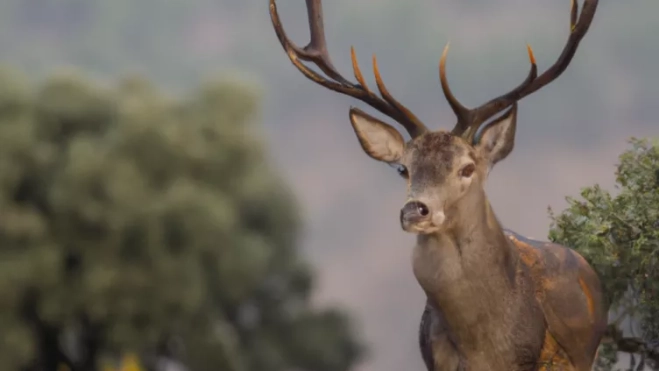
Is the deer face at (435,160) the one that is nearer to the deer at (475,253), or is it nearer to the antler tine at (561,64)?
the deer at (475,253)

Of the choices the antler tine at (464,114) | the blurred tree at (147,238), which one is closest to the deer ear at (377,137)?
the antler tine at (464,114)

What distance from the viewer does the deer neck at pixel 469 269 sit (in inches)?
209

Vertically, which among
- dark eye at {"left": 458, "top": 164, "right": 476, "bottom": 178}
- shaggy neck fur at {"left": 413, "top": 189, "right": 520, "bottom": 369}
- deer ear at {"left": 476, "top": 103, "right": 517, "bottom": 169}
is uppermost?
deer ear at {"left": 476, "top": 103, "right": 517, "bottom": 169}

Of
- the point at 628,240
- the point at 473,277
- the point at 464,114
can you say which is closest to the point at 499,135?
the point at 464,114

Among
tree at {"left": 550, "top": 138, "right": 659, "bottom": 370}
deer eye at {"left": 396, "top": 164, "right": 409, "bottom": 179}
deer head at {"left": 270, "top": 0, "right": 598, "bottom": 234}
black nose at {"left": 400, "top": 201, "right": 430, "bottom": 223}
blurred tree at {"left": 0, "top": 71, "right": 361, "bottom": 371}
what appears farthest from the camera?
blurred tree at {"left": 0, "top": 71, "right": 361, "bottom": 371}

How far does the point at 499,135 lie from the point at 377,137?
488 millimetres

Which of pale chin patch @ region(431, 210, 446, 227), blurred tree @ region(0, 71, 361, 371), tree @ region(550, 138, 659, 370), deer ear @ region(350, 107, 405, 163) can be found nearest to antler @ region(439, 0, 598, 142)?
deer ear @ region(350, 107, 405, 163)

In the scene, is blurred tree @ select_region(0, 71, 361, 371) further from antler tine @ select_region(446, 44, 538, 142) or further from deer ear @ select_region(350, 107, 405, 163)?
antler tine @ select_region(446, 44, 538, 142)

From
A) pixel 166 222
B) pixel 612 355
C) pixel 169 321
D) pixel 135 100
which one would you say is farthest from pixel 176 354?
pixel 612 355

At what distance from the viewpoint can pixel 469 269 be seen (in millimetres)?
5332

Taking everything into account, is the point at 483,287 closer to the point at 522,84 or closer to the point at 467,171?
the point at 467,171

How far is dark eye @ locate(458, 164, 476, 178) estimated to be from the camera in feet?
17.3

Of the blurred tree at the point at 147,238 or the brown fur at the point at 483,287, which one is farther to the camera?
the blurred tree at the point at 147,238

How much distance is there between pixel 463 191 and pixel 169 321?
14.9 metres
